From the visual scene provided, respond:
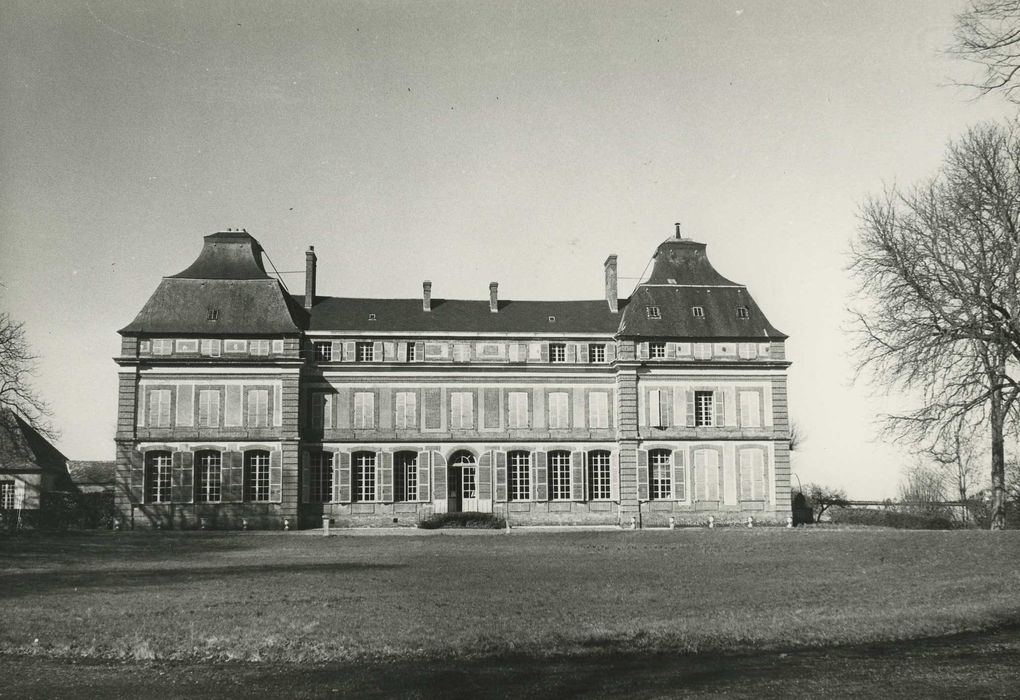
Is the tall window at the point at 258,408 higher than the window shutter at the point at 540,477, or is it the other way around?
the tall window at the point at 258,408

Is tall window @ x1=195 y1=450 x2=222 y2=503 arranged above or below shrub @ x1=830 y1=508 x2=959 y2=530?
above

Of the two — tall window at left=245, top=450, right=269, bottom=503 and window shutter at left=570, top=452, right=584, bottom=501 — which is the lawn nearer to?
tall window at left=245, top=450, right=269, bottom=503

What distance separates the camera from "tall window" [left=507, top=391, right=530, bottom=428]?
4147cm

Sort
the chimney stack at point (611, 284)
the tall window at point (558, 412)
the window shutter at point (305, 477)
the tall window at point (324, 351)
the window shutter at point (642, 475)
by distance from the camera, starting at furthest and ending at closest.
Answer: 1. the chimney stack at point (611, 284)
2. the tall window at point (558, 412)
3. the tall window at point (324, 351)
4. the window shutter at point (642, 475)
5. the window shutter at point (305, 477)

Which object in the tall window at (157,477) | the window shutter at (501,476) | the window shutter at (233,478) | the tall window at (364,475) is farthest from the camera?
the window shutter at (501,476)

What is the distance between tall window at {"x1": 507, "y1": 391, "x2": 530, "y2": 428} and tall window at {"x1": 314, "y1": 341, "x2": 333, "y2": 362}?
8.34 meters

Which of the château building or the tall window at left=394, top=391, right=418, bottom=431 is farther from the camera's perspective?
the tall window at left=394, top=391, right=418, bottom=431

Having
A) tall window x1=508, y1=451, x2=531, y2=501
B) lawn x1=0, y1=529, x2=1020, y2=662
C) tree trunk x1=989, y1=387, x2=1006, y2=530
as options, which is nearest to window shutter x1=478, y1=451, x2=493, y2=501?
tall window x1=508, y1=451, x2=531, y2=501

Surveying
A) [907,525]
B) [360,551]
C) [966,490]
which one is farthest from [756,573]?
[966,490]

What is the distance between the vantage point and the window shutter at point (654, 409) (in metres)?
40.9

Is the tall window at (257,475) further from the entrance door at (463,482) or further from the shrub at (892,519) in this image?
the shrub at (892,519)

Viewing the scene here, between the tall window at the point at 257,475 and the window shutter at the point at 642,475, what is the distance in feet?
53.3

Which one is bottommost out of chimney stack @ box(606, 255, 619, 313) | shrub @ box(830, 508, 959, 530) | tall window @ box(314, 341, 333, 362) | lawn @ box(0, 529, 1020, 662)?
shrub @ box(830, 508, 959, 530)

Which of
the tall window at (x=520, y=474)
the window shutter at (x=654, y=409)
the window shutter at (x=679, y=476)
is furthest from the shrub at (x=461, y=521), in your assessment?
the window shutter at (x=654, y=409)
